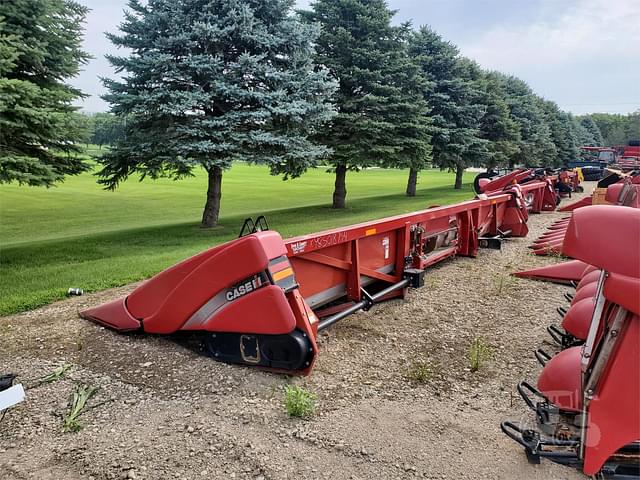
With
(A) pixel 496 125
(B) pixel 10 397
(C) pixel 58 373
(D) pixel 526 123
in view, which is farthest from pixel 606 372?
(D) pixel 526 123

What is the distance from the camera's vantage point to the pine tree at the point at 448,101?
23172mm

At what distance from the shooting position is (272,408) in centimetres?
303

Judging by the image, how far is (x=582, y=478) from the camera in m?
2.41

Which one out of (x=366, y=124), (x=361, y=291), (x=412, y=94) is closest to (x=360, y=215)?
(x=366, y=124)

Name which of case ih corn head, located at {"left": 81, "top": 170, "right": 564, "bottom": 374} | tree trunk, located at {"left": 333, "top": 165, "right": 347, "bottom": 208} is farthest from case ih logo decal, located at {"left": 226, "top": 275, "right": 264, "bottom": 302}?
tree trunk, located at {"left": 333, "top": 165, "right": 347, "bottom": 208}

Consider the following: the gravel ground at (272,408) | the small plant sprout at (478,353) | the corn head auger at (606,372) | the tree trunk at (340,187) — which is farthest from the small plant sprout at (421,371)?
the tree trunk at (340,187)

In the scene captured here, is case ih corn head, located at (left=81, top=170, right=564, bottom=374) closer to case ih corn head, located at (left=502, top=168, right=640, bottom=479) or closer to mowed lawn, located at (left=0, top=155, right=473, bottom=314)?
case ih corn head, located at (left=502, top=168, right=640, bottom=479)

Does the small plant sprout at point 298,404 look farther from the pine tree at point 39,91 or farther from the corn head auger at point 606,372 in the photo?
the pine tree at point 39,91

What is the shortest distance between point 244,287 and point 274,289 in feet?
0.76

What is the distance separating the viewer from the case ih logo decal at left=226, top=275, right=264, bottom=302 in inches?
129

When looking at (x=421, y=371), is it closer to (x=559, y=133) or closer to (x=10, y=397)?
(x=10, y=397)

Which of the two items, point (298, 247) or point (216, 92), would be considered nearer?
point (298, 247)

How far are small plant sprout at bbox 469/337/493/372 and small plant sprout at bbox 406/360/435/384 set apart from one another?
12.0 inches

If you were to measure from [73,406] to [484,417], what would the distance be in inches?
96.2
